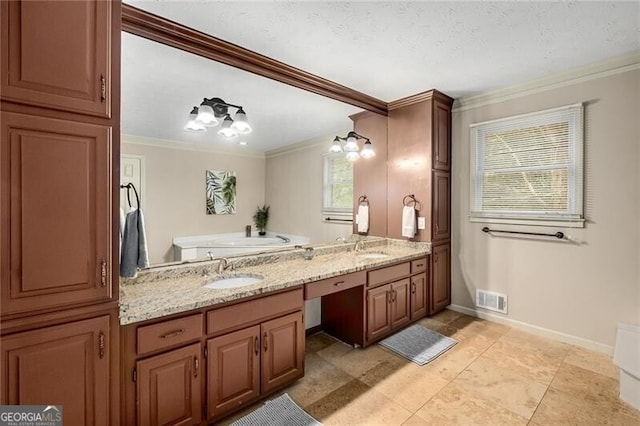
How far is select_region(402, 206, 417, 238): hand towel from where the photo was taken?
3381 mm

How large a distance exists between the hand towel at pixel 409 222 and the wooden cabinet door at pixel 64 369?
9.38 ft

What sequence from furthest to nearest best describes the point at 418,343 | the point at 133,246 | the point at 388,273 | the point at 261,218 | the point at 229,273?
the point at 388,273
the point at 418,343
the point at 261,218
the point at 229,273
the point at 133,246

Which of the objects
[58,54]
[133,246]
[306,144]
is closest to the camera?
[58,54]

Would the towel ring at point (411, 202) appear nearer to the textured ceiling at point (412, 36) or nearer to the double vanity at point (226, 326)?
the double vanity at point (226, 326)

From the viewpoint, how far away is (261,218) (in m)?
2.69

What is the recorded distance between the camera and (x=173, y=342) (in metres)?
1.58

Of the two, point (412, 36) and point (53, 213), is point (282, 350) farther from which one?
point (412, 36)

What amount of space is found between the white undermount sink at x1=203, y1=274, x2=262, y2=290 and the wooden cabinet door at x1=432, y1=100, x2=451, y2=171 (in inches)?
91.5

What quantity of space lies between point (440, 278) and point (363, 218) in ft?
3.77

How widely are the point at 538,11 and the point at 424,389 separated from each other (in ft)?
8.67

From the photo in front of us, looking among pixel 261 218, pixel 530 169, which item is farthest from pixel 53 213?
pixel 530 169

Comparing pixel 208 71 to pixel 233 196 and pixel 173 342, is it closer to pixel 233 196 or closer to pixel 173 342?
pixel 233 196

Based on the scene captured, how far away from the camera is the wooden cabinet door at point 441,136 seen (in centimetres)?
334

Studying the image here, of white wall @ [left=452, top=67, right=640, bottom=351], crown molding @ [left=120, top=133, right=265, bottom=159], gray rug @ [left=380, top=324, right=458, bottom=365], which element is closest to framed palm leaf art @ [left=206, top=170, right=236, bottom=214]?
crown molding @ [left=120, top=133, right=265, bottom=159]
